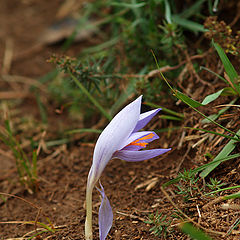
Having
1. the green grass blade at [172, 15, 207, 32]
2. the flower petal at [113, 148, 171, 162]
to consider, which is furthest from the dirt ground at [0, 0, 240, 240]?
the green grass blade at [172, 15, 207, 32]

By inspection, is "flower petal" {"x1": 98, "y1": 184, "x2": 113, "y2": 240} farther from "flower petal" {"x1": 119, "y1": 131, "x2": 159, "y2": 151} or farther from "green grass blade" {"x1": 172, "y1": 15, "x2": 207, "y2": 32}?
"green grass blade" {"x1": 172, "y1": 15, "x2": 207, "y2": 32}

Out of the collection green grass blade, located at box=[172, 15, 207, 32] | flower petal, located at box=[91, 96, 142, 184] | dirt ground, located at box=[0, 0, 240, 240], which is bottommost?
dirt ground, located at box=[0, 0, 240, 240]

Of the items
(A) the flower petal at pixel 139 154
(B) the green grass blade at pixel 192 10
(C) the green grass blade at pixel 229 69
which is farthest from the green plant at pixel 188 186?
(B) the green grass blade at pixel 192 10

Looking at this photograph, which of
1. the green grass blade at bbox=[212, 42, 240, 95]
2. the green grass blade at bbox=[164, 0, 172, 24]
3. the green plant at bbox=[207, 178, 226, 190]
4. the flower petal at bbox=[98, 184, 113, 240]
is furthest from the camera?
the green grass blade at bbox=[164, 0, 172, 24]

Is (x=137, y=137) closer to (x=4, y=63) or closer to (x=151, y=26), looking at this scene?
(x=151, y=26)

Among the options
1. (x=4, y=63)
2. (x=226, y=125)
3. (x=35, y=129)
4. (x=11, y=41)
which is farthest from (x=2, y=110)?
(x=226, y=125)

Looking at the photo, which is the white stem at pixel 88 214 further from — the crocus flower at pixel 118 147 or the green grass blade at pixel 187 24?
the green grass blade at pixel 187 24

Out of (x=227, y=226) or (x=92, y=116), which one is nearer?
(x=227, y=226)

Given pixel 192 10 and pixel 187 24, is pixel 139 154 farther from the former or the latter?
pixel 192 10

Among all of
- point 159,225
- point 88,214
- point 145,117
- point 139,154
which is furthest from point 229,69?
point 88,214

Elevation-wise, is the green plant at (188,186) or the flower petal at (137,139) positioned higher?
the flower petal at (137,139)

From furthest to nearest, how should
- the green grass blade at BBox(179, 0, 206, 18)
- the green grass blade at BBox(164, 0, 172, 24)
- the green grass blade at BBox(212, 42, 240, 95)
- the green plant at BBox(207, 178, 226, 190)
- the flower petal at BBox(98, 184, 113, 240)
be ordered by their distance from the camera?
the green grass blade at BBox(179, 0, 206, 18), the green grass blade at BBox(164, 0, 172, 24), the green grass blade at BBox(212, 42, 240, 95), the green plant at BBox(207, 178, 226, 190), the flower petal at BBox(98, 184, 113, 240)
